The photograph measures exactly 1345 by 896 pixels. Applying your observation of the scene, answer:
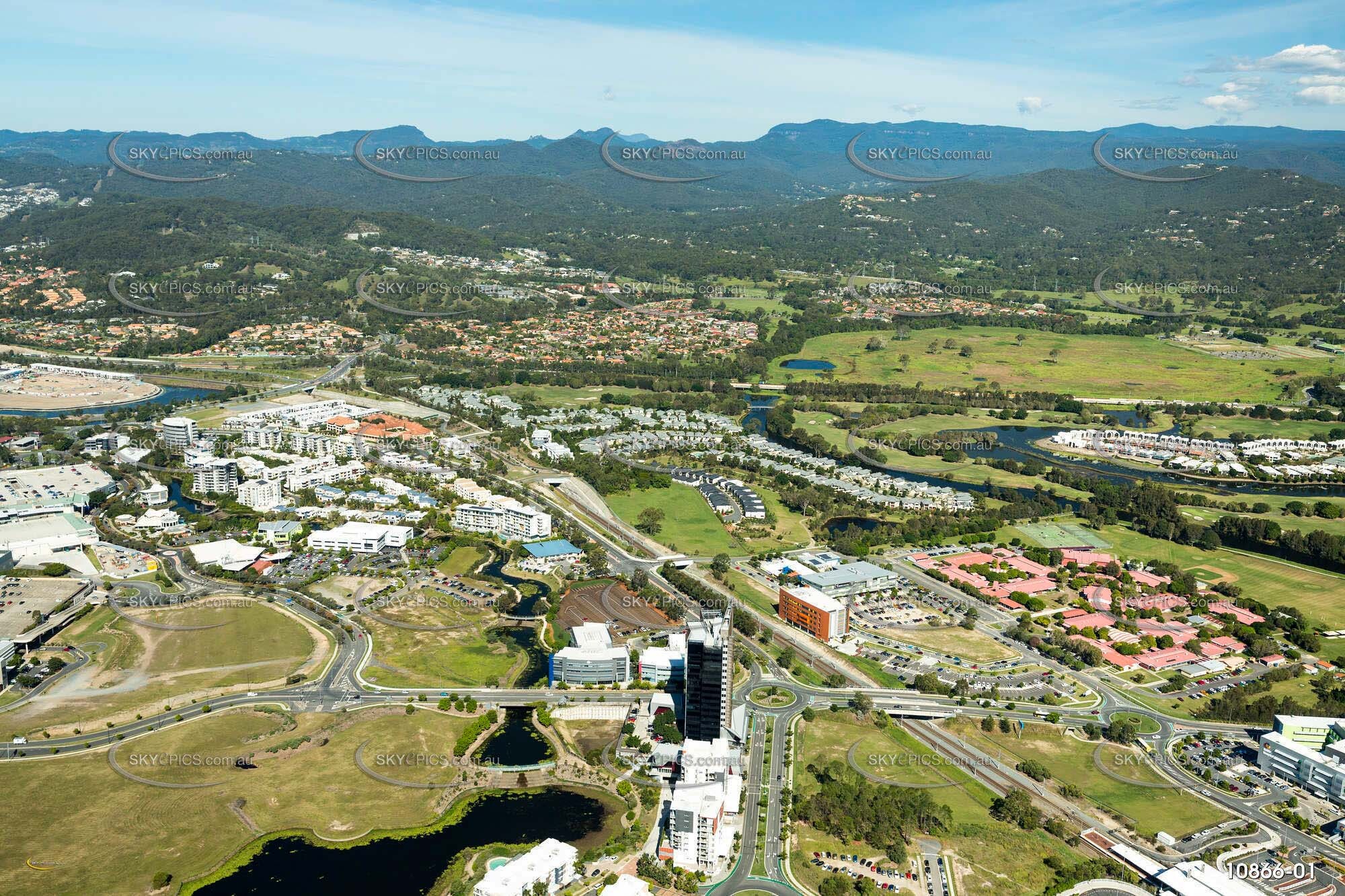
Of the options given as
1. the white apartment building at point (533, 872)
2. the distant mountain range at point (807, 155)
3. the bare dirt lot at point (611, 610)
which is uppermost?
the distant mountain range at point (807, 155)

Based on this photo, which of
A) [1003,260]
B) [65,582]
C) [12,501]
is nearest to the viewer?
[65,582]

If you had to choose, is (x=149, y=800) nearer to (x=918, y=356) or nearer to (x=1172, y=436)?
(x=1172, y=436)

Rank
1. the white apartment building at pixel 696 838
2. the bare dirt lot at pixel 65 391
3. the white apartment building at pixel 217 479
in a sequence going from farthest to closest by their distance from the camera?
1. the bare dirt lot at pixel 65 391
2. the white apartment building at pixel 217 479
3. the white apartment building at pixel 696 838

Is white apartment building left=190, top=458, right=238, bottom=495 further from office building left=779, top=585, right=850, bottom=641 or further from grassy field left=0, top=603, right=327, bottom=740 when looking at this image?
office building left=779, top=585, right=850, bottom=641

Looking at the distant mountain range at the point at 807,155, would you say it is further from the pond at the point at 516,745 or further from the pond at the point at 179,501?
the pond at the point at 516,745

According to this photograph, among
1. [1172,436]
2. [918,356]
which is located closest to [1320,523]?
[1172,436]

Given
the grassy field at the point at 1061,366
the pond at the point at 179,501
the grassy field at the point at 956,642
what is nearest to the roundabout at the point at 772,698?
the grassy field at the point at 956,642
